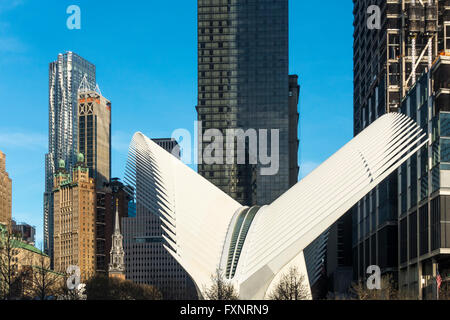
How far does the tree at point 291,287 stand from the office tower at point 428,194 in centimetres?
1175

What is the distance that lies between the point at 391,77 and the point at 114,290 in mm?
51607

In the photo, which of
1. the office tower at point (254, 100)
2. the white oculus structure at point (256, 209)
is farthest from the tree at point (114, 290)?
the office tower at point (254, 100)

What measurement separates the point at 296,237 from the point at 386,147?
9.84 meters

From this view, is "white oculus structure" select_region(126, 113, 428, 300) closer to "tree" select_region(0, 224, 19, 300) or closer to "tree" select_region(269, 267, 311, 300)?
"tree" select_region(269, 267, 311, 300)

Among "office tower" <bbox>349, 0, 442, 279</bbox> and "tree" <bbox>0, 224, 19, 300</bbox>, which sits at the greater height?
"office tower" <bbox>349, 0, 442, 279</bbox>

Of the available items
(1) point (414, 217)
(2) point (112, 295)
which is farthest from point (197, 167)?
(1) point (414, 217)

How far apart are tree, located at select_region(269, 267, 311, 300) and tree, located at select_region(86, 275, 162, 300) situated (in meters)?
45.8

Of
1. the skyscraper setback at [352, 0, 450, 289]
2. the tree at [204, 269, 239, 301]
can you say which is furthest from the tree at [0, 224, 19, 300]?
the skyscraper setback at [352, 0, 450, 289]

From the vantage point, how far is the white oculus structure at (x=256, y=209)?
54.5 meters

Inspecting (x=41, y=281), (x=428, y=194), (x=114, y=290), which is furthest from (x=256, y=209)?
(x=114, y=290)

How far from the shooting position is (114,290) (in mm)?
118062

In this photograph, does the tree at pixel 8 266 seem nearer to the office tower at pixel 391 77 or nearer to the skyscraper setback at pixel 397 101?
the skyscraper setback at pixel 397 101

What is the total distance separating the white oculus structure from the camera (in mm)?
54500
